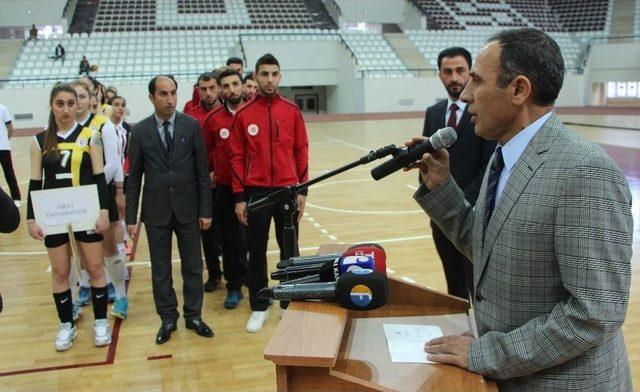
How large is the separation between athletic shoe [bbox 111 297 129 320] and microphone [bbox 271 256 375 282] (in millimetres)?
2763

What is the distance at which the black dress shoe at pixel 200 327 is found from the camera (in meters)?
3.89

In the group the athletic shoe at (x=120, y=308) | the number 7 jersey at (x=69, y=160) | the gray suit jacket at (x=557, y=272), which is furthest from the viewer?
the athletic shoe at (x=120, y=308)

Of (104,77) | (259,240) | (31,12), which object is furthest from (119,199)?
(31,12)

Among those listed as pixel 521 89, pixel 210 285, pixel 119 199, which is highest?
pixel 521 89

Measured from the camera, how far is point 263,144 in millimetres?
3895

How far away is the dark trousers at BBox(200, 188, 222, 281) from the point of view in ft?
15.8

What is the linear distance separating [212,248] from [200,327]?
1062 millimetres

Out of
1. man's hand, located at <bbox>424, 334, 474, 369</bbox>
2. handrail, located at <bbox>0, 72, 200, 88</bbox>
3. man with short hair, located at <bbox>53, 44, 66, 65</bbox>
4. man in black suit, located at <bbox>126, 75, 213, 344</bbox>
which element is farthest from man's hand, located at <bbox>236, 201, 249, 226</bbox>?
man with short hair, located at <bbox>53, 44, 66, 65</bbox>

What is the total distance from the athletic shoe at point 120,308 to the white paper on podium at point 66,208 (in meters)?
0.92

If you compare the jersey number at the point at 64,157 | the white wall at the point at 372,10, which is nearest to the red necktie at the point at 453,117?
the jersey number at the point at 64,157

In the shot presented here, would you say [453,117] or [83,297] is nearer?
[453,117]

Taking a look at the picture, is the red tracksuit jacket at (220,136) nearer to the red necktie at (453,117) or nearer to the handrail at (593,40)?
the red necktie at (453,117)

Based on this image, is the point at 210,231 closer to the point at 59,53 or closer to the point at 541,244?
the point at 541,244

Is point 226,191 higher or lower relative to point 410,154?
lower
